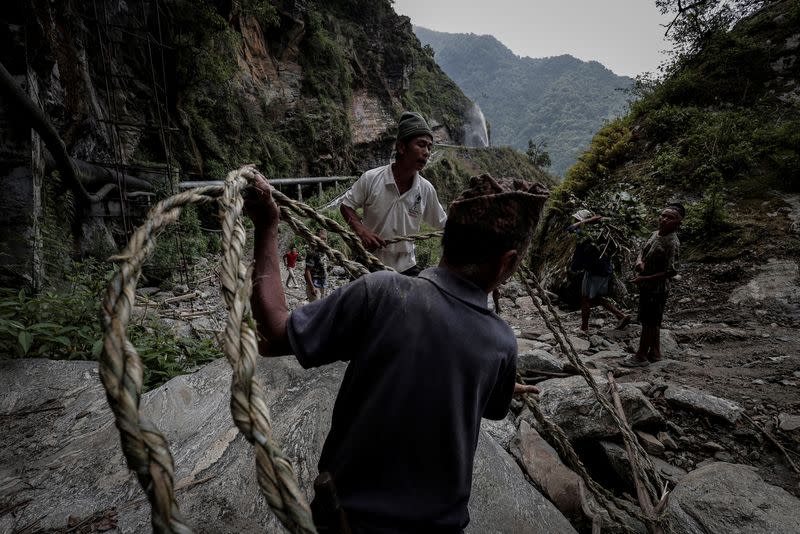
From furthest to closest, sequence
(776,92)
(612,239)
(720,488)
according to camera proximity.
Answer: (776,92)
(612,239)
(720,488)

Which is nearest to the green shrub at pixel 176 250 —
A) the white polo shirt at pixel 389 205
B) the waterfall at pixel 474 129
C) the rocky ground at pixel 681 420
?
the rocky ground at pixel 681 420

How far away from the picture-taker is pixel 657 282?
4398mm

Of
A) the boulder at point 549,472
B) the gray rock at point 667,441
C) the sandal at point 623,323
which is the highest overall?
the boulder at point 549,472

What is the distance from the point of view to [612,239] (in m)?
5.95

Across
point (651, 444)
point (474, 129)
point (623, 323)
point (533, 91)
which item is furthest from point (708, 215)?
point (533, 91)

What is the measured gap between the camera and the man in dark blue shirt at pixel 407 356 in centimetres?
100

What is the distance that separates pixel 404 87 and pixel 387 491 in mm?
34640

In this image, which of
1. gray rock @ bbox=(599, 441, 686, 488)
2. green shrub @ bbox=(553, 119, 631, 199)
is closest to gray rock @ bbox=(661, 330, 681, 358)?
gray rock @ bbox=(599, 441, 686, 488)

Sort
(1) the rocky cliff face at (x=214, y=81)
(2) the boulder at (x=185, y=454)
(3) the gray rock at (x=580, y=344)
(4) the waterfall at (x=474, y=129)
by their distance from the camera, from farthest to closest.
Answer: (4) the waterfall at (x=474, y=129) < (1) the rocky cliff face at (x=214, y=81) < (3) the gray rock at (x=580, y=344) < (2) the boulder at (x=185, y=454)

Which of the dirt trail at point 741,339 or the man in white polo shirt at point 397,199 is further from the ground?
the man in white polo shirt at point 397,199

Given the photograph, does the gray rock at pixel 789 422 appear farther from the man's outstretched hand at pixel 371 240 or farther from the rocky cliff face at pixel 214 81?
the rocky cliff face at pixel 214 81

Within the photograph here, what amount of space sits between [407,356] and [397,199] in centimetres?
220

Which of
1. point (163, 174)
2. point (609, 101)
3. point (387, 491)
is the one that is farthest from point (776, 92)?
point (609, 101)

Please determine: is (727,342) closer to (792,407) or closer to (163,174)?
(792,407)
